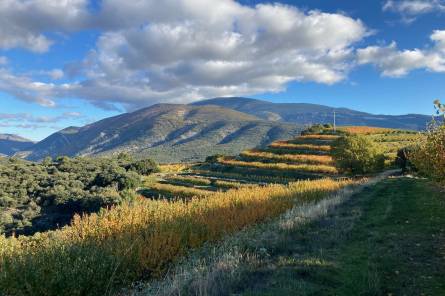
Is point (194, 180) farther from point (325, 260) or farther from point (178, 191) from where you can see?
point (325, 260)

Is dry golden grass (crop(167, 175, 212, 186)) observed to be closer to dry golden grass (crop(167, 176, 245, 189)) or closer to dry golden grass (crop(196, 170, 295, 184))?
dry golden grass (crop(167, 176, 245, 189))

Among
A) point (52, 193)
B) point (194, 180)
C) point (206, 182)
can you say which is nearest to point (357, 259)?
point (206, 182)

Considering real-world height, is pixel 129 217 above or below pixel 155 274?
above

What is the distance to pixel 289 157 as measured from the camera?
67.8 meters

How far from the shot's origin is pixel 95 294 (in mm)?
6930

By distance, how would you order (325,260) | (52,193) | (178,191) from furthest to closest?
(52,193) → (178,191) → (325,260)

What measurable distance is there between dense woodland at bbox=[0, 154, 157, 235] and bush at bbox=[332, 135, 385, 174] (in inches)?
1210

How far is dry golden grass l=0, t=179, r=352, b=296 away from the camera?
6.55 metres

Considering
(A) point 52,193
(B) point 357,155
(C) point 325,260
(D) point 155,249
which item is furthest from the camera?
(A) point 52,193

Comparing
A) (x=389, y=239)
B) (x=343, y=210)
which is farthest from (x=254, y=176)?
(x=389, y=239)

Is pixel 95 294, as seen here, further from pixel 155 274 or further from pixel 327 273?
pixel 327 273

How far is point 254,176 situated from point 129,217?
49.6 m

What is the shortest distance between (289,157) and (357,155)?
19.2 meters

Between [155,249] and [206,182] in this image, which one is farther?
[206,182]
